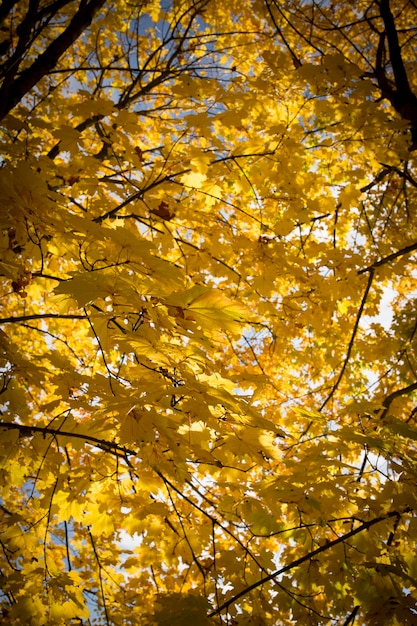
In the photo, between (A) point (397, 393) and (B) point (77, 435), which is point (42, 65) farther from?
(A) point (397, 393)

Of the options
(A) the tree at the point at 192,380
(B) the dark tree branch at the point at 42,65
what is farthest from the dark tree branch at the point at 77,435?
(B) the dark tree branch at the point at 42,65

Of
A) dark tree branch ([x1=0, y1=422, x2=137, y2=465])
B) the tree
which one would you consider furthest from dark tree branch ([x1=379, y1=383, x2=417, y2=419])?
dark tree branch ([x1=0, y1=422, x2=137, y2=465])

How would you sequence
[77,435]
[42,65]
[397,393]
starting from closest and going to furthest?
1. [77,435]
2. [42,65]
3. [397,393]

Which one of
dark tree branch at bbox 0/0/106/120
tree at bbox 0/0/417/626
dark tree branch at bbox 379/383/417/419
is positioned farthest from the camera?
dark tree branch at bbox 379/383/417/419

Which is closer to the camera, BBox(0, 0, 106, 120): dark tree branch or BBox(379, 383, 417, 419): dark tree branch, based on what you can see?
BBox(0, 0, 106, 120): dark tree branch

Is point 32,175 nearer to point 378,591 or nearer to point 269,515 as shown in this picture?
point 269,515

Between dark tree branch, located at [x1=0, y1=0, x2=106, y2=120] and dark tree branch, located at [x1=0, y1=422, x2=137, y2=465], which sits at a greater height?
dark tree branch, located at [x1=0, y1=0, x2=106, y2=120]

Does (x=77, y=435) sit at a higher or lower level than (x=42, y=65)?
lower

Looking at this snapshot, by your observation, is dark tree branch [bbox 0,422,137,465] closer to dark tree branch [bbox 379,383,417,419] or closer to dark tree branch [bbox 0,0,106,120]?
dark tree branch [bbox 0,0,106,120]

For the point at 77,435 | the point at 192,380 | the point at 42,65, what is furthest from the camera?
the point at 42,65

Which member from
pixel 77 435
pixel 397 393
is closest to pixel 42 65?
pixel 77 435

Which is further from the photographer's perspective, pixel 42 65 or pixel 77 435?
pixel 42 65

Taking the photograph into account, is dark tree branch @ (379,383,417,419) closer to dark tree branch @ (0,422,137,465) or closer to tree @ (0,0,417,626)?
tree @ (0,0,417,626)

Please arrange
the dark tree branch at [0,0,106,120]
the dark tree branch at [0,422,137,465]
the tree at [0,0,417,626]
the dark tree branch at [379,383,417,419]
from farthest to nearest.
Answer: the dark tree branch at [379,383,417,419] < the dark tree branch at [0,0,106,120] < the dark tree branch at [0,422,137,465] < the tree at [0,0,417,626]
